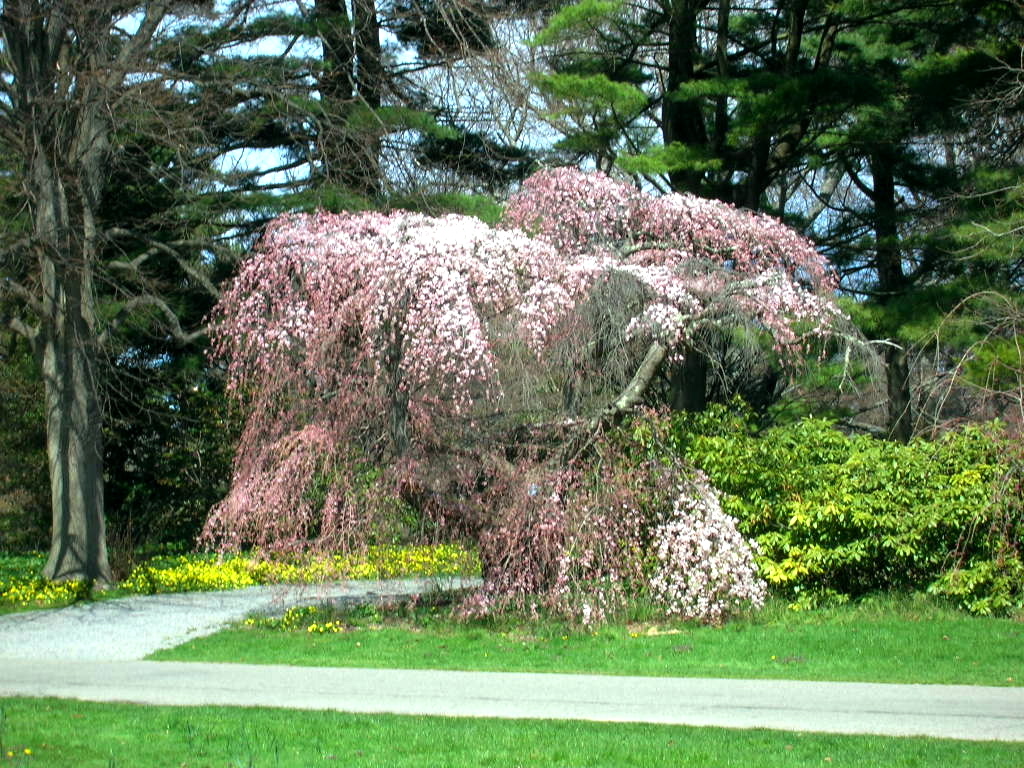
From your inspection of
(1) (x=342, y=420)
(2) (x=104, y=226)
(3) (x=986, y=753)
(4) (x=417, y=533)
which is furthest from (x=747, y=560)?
(2) (x=104, y=226)

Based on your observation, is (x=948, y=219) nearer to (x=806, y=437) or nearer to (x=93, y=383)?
(x=806, y=437)

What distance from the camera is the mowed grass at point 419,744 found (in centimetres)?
571

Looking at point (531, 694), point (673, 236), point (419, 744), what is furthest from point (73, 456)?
point (419, 744)

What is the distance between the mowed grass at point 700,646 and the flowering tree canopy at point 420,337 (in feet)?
3.51

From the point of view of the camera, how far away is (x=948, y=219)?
55.9ft

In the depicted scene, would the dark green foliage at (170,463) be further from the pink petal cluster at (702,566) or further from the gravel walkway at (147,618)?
the pink petal cluster at (702,566)

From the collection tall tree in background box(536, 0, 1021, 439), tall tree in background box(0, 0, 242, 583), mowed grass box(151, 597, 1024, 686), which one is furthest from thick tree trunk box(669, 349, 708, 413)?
tall tree in background box(0, 0, 242, 583)

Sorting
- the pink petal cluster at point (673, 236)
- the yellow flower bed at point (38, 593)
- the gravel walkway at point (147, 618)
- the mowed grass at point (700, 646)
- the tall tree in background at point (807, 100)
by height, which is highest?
the tall tree in background at point (807, 100)

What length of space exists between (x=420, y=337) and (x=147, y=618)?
15.5ft

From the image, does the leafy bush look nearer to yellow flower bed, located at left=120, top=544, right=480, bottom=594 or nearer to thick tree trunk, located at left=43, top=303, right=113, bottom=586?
yellow flower bed, located at left=120, top=544, right=480, bottom=594

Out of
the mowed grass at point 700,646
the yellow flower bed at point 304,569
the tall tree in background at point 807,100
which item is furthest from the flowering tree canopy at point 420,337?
the tall tree in background at point 807,100

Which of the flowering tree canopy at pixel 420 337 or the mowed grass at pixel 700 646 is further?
the flowering tree canopy at pixel 420 337

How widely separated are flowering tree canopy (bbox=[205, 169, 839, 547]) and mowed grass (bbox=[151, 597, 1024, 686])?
42.2 inches

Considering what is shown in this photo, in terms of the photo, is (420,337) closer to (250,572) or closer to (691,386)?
(250,572)
